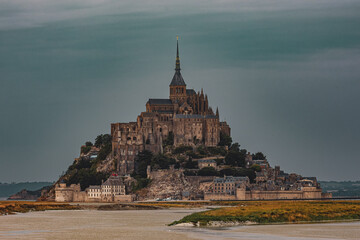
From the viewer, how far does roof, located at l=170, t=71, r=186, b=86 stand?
175125mm

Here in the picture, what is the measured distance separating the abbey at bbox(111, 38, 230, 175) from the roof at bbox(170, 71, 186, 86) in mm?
8143

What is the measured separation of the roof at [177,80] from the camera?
575 feet

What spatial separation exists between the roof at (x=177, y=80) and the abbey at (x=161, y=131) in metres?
8.14

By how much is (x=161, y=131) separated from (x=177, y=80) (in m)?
17.8

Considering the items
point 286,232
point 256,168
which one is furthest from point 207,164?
point 286,232

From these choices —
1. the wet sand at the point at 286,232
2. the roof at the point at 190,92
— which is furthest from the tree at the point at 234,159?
the wet sand at the point at 286,232

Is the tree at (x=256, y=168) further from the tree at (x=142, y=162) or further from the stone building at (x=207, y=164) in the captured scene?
the tree at (x=142, y=162)

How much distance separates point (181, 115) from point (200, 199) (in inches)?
946

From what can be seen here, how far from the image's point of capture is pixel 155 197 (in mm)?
146875

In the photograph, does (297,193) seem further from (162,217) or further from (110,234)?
(110,234)

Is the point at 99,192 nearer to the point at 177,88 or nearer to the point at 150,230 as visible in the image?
the point at 177,88

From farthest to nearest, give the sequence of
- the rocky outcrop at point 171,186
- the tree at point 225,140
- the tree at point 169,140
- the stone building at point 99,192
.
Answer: the tree at point 225,140 → the tree at point 169,140 → the stone building at point 99,192 → the rocky outcrop at point 171,186

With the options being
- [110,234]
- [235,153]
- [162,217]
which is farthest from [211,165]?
[110,234]

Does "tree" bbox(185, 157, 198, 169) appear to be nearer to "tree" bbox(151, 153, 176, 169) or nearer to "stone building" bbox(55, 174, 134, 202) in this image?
"tree" bbox(151, 153, 176, 169)
